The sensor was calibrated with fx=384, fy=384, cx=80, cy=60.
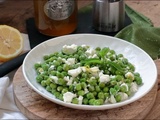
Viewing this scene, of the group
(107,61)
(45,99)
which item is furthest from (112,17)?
(45,99)

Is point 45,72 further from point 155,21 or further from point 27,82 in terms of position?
point 155,21

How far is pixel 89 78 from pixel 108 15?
408 millimetres

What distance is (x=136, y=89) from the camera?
91 cm

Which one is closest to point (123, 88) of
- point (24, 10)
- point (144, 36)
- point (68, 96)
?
point (68, 96)

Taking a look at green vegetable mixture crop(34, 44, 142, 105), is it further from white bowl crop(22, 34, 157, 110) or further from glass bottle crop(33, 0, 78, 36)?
glass bottle crop(33, 0, 78, 36)

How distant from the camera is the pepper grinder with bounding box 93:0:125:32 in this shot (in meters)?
1.23

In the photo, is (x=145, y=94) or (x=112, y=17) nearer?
(x=145, y=94)

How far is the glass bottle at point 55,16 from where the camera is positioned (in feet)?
3.90

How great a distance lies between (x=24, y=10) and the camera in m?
1.43

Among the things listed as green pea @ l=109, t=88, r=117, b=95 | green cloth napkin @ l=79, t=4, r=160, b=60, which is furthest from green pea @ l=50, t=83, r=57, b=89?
green cloth napkin @ l=79, t=4, r=160, b=60

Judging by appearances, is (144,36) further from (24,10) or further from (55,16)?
(24,10)

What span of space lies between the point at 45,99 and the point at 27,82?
0.06 meters

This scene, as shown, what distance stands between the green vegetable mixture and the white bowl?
0.02m

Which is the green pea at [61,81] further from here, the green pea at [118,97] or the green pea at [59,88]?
the green pea at [118,97]
